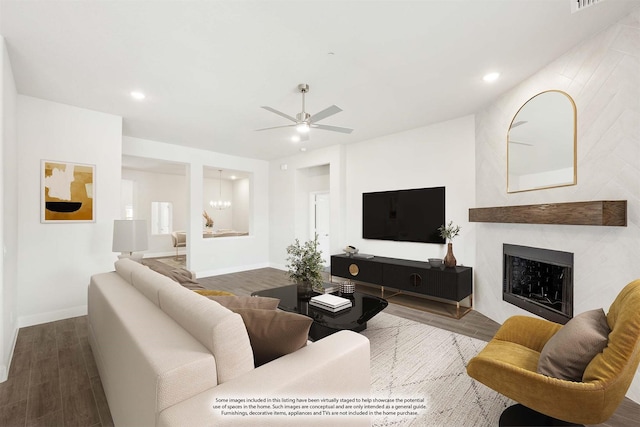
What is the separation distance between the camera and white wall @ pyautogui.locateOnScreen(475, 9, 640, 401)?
200 cm

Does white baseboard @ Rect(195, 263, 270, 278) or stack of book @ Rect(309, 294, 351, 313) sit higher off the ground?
stack of book @ Rect(309, 294, 351, 313)

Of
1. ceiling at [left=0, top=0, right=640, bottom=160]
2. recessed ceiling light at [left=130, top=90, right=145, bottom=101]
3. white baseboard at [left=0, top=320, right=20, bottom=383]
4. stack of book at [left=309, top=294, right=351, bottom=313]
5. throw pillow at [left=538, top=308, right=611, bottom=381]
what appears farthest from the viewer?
recessed ceiling light at [left=130, top=90, right=145, bottom=101]

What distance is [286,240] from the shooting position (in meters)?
6.64

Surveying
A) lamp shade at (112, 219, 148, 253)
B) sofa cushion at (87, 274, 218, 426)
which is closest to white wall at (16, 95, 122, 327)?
lamp shade at (112, 219, 148, 253)

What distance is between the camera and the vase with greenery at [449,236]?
396 cm

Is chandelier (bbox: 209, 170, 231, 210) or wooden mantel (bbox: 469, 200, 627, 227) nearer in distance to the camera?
wooden mantel (bbox: 469, 200, 627, 227)

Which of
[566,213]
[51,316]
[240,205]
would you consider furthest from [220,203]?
[566,213]

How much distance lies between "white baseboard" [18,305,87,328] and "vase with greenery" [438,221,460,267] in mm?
4909

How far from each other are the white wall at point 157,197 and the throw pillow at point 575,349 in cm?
865

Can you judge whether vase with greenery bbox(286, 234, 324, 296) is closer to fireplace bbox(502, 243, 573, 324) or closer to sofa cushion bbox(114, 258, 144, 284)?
sofa cushion bbox(114, 258, 144, 284)

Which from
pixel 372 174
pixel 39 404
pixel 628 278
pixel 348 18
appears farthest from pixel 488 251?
pixel 39 404

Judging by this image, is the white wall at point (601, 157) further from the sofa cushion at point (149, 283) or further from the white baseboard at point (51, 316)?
the white baseboard at point (51, 316)

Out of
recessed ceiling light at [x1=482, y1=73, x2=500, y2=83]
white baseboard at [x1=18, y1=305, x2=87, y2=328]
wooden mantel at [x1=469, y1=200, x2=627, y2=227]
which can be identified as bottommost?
white baseboard at [x1=18, y1=305, x2=87, y2=328]

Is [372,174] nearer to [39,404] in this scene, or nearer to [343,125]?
[343,125]
